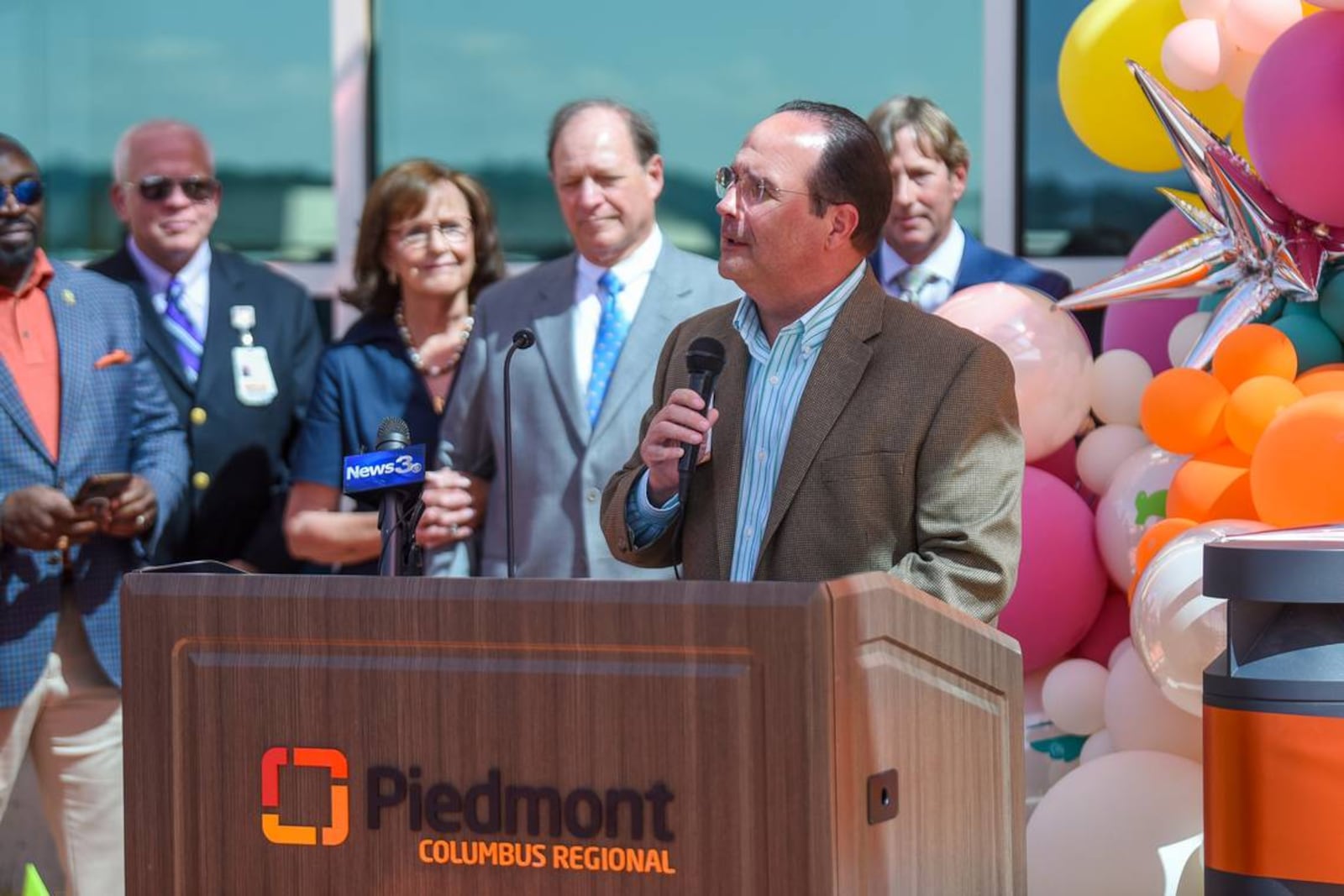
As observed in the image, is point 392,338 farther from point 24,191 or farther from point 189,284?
point 24,191

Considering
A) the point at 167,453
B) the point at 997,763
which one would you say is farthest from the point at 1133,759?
the point at 167,453

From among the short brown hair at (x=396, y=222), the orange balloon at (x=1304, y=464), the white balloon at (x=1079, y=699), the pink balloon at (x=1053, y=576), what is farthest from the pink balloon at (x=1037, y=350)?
the short brown hair at (x=396, y=222)

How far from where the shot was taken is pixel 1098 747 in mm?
3699

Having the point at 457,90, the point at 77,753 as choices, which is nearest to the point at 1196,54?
the point at 457,90

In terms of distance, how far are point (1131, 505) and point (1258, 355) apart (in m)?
0.48

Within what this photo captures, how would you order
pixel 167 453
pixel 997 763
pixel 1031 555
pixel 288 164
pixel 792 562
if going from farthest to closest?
pixel 288 164 → pixel 167 453 → pixel 1031 555 → pixel 792 562 → pixel 997 763

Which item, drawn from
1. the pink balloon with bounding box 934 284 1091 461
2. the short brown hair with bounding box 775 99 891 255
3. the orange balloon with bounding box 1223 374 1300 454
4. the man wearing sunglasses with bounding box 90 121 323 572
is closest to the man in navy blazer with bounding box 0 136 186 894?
the man wearing sunglasses with bounding box 90 121 323 572

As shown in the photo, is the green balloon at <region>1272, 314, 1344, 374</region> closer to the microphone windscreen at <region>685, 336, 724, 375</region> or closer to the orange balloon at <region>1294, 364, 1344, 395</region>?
the orange balloon at <region>1294, 364, 1344, 395</region>

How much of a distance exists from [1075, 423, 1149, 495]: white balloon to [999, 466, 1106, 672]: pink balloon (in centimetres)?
8

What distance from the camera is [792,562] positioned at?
2.53 metres

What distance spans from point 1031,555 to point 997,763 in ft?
5.74

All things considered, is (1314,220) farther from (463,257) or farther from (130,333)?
(130,333)

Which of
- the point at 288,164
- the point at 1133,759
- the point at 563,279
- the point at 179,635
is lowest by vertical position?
the point at 1133,759

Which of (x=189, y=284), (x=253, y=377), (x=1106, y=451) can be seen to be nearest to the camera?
(x=1106, y=451)
